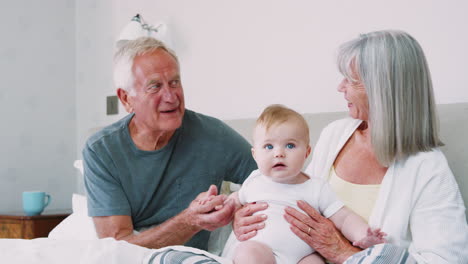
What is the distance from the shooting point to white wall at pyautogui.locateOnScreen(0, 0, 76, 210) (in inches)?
135

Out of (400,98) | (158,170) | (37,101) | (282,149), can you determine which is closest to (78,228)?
(158,170)

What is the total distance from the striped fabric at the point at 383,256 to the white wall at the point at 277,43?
2.89 ft

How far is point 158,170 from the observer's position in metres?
1.95

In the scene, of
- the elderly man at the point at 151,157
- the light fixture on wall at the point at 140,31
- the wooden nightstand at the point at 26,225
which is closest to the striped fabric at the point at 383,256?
the elderly man at the point at 151,157

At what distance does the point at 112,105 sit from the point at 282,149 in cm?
214

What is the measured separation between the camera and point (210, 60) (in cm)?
289

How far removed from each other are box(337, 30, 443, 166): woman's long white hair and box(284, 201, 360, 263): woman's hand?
0.79ft

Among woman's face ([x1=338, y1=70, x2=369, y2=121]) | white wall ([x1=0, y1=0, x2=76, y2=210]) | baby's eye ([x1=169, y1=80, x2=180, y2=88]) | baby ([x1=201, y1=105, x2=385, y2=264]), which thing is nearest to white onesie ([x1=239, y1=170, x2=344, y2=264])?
baby ([x1=201, y1=105, x2=385, y2=264])

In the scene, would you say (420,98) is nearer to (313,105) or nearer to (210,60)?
(313,105)

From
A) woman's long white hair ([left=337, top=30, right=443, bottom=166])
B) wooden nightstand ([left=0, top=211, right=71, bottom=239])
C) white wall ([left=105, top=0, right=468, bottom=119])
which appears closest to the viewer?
woman's long white hair ([left=337, top=30, right=443, bottom=166])

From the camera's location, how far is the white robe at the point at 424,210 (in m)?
1.44

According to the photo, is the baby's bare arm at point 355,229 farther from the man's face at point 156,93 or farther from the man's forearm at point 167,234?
the man's face at point 156,93

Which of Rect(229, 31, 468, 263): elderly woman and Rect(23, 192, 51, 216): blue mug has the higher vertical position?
Rect(229, 31, 468, 263): elderly woman

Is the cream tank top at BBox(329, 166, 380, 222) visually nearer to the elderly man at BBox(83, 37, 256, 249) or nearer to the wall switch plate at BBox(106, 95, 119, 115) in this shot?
the elderly man at BBox(83, 37, 256, 249)
